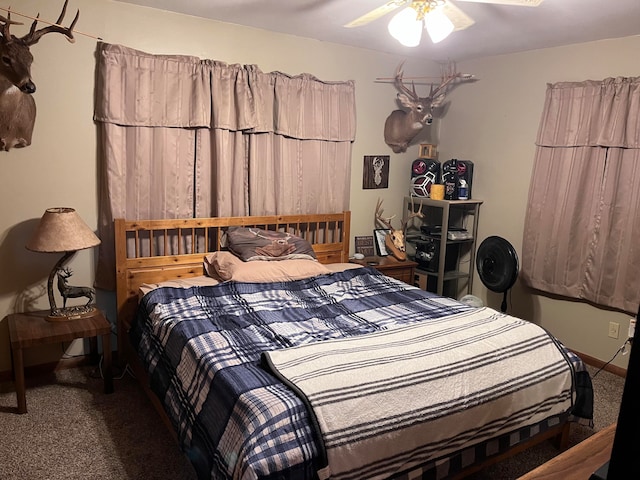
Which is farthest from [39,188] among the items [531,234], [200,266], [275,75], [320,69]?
[531,234]

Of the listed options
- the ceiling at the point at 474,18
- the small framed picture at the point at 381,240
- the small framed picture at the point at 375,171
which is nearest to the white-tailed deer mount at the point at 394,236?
the small framed picture at the point at 381,240

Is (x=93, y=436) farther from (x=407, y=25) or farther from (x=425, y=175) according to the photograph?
(x=425, y=175)

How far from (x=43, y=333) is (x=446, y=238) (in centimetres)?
310

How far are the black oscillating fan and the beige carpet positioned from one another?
3.15 ft

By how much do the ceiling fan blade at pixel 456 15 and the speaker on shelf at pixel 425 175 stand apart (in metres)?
1.83

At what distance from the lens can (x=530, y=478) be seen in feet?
3.51

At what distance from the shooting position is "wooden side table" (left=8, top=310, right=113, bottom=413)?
2.69m

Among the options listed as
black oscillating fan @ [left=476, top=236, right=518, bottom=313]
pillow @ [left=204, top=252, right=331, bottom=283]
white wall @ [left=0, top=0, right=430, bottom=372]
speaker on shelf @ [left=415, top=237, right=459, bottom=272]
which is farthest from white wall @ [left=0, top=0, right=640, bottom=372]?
pillow @ [left=204, top=252, right=331, bottom=283]

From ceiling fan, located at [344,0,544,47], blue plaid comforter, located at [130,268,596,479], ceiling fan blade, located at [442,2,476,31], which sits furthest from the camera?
ceiling fan blade, located at [442,2,476,31]

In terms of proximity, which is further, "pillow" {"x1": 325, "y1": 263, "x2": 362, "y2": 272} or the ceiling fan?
"pillow" {"x1": 325, "y1": 263, "x2": 362, "y2": 272}

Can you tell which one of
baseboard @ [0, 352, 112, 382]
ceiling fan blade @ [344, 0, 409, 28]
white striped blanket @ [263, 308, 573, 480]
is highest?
ceiling fan blade @ [344, 0, 409, 28]

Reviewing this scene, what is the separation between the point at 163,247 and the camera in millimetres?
3434

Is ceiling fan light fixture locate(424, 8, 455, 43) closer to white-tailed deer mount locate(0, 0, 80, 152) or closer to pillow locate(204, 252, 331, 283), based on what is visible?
pillow locate(204, 252, 331, 283)

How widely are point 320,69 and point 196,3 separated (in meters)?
1.18
